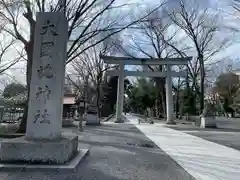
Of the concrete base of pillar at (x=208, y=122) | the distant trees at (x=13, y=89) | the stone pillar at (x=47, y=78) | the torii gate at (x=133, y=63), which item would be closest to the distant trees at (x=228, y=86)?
the torii gate at (x=133, y=63)

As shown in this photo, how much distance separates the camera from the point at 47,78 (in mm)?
6758

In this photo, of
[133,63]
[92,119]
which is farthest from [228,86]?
[92,119]

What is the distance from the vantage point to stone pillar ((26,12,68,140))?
6598 mm

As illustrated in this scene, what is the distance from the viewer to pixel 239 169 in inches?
269

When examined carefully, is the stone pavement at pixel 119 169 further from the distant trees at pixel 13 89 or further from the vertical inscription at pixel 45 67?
the distant trees at pixel 13 89

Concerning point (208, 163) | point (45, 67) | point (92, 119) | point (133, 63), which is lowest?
point (208, 163)

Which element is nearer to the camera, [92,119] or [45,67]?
[45,67]

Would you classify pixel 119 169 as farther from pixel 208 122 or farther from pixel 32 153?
pixel 208 122

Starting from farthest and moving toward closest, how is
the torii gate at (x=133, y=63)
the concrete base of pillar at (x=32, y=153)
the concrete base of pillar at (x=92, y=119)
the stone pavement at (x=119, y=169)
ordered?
1. the torii gate at (x=133, y=63)
2. the concrete base of pillar at (x=92, y=119)
3. the concrete base of pillar at (x=32, y=153)
4. the stone pavement at (x=119, y=169)

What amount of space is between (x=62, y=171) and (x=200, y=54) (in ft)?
88.2

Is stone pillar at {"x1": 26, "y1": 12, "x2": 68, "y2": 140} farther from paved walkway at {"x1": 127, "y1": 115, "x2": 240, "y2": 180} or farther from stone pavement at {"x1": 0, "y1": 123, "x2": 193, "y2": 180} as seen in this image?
paved walkway at {"x1": 127, "y1": 115, "x2": 240, "y2": 180}

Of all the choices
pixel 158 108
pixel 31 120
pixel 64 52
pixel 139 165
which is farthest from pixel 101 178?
pixel 158 108

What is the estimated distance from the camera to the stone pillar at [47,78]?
6598mm

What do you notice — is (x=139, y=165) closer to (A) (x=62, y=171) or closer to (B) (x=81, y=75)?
(A) (x=62, y=171)
